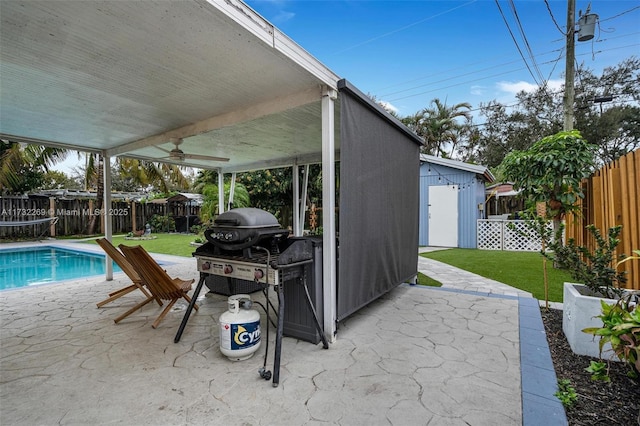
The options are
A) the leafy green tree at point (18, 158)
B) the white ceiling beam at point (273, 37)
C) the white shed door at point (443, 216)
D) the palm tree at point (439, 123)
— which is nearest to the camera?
the white ceiling beam at point (273, 37)

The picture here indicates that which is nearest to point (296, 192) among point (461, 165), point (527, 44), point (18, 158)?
point (461, 165)

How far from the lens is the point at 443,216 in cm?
1073

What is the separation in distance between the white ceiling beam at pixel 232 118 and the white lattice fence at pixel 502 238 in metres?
8.80

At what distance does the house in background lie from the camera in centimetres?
1027

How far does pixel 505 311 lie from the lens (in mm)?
3910

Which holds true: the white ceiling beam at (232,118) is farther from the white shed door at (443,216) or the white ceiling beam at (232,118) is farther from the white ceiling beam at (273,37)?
the white shed door at (443,216)

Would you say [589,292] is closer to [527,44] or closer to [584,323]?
[584,323]

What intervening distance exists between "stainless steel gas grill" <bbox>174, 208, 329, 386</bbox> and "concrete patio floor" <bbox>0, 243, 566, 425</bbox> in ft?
0.92

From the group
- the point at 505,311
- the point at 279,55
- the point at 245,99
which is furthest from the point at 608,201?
the point at 245,99

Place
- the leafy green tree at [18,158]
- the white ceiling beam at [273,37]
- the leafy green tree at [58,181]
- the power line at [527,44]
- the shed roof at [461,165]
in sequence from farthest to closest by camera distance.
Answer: the leafy green tree at [58,181] < the leafy green tree at [18,158] < the shed roof at [461,165] < the power line at [527,44] < the white ceiling beam at [273,37]

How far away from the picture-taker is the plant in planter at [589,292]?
8.66 ft

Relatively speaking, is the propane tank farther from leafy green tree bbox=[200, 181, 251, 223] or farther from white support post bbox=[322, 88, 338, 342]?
leafy green tree bbox=[200, 181, 251, 223]

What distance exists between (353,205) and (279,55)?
1575 millimetres

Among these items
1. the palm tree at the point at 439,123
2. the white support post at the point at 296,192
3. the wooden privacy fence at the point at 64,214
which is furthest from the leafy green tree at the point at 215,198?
the palm tree at the point at 439,123
